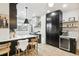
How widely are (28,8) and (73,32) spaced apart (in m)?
1.09

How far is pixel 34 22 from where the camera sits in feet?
6.99

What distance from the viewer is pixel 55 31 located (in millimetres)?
2240

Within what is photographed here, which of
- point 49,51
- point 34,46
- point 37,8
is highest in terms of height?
point 37,8

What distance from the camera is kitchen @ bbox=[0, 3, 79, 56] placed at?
2.07 m

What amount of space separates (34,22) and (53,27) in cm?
46

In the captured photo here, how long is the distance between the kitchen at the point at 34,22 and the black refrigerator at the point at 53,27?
0.23 ft

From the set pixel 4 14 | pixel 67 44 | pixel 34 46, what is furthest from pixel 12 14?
pixel 67 44

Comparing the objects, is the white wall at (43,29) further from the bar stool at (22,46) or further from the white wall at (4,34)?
the white wall at (4,34)

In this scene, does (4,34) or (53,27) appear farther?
(53,27)

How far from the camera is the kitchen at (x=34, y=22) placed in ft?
6.81

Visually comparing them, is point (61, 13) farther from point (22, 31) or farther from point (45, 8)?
point (22, 31)

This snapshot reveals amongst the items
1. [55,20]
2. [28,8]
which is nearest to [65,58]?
[55,20]

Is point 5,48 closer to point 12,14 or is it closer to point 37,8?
point 12,14

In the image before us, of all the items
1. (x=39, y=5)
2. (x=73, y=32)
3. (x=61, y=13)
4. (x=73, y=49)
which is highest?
(x=39, y=5)
